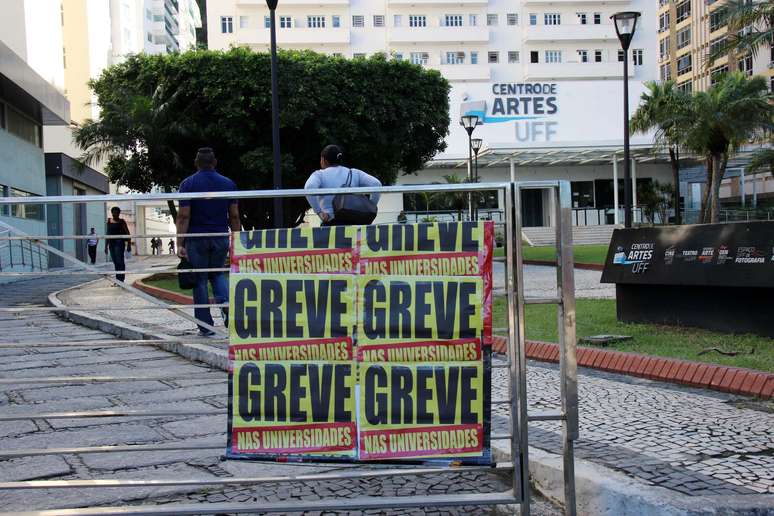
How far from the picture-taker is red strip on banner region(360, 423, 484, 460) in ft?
9.70

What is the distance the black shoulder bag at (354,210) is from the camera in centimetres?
546

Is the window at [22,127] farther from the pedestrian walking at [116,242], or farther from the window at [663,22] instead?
the window at [663,22]

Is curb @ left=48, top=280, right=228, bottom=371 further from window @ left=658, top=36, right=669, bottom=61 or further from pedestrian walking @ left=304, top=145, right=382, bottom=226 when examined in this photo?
window @ left=658, top=36, right=669, bottom=61

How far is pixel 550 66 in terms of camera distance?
210 ft

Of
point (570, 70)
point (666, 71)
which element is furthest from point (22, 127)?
point (666, 71)

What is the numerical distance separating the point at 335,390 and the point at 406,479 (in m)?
0.80

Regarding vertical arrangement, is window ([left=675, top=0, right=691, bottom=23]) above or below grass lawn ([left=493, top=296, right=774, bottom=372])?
above

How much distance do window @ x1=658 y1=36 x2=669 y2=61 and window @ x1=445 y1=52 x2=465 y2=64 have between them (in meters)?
17.8

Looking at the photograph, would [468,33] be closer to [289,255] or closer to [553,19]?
[553,19]

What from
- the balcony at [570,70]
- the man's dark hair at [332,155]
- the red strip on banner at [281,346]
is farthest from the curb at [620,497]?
the balcony at [570,70]

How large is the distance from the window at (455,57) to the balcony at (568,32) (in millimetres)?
5399

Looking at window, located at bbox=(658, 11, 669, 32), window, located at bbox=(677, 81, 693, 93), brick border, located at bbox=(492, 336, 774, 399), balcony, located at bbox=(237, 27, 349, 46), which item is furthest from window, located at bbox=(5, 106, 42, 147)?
window, located at bbox=(658, 11, 669, 32)

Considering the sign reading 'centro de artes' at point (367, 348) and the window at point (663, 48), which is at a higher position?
the window at point (663, 48)

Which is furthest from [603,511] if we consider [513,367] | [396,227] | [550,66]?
[550,66]
